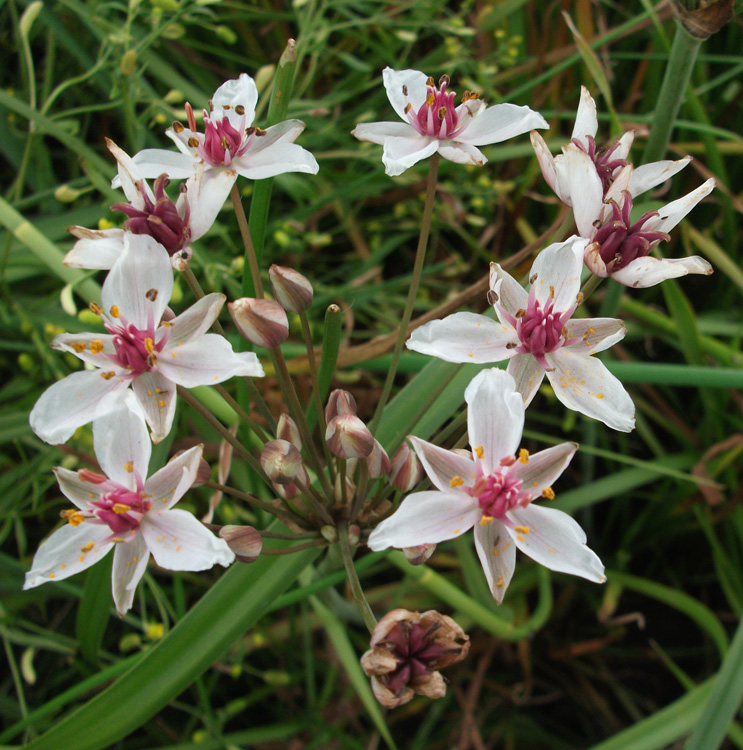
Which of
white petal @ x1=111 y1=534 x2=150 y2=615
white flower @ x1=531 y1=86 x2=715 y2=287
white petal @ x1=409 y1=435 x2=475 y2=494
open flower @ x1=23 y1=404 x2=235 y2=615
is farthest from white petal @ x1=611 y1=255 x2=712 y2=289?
white petal @ x1=111 y1=534 x2=150 y2=615

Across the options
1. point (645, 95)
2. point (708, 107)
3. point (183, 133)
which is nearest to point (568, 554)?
point (183, 133)

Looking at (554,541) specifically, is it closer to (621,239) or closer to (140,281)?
(621,239)

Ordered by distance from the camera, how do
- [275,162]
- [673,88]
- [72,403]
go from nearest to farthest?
[72,403] < [275,162] < [673,88]

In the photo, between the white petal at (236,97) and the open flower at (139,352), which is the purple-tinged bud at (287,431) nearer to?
the open flower at (139,352)

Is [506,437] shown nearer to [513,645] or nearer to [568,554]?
[568,554]

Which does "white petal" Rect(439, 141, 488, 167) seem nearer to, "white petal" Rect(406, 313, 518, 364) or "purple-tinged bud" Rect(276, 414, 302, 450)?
"white petal" Rect(406, 313, 518, 364)

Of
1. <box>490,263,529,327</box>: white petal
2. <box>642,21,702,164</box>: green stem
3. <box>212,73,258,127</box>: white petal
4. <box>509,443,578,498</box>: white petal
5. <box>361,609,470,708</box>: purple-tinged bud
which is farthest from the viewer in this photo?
<box>642,21,702,164</box>: green stem

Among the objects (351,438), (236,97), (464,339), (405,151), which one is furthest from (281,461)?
(236,97)
